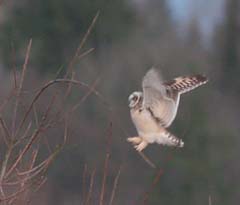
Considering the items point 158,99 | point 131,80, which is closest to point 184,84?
Result: point 158,99

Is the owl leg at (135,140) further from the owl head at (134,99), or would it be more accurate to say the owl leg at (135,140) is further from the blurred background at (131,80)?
the blurred background at (131,80)

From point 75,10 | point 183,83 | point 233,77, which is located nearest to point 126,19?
point 75,10

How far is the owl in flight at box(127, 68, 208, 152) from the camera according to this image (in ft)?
14.4

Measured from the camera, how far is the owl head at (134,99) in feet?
14.8

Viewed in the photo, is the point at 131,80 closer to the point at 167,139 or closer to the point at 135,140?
the point at 167,139

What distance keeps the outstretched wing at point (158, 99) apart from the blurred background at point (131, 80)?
13750 millimetres

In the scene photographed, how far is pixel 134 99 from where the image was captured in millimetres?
4594

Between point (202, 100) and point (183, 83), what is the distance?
16.2 metres

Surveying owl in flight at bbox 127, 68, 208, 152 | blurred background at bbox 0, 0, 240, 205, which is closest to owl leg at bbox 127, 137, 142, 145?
owl in flight at bbox 127, 68, 208, 152

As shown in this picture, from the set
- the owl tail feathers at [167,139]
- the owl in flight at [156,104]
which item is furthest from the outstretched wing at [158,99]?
the owl tail feathers at [167,139]

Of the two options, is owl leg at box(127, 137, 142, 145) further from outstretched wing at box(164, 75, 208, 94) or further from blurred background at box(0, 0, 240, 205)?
blurred background at box(0, 0, 240, 205)

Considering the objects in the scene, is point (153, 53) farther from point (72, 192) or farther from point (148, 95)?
point (148, 95)

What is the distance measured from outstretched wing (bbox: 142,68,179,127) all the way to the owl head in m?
0.05

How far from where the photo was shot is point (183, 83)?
14.7 ft
